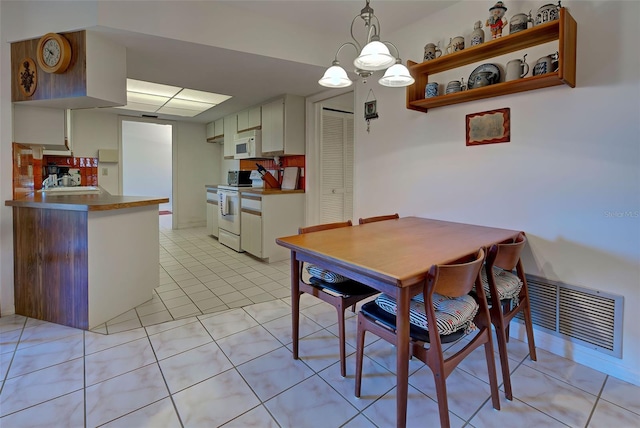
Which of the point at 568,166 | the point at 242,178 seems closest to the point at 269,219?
the point at 242,178

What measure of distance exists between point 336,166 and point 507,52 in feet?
8.12

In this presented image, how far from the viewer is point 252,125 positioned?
4766 millimetres

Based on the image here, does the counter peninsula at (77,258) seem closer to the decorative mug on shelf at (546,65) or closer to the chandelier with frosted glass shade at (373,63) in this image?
the chandelier with frosted glass shade at (373,63)

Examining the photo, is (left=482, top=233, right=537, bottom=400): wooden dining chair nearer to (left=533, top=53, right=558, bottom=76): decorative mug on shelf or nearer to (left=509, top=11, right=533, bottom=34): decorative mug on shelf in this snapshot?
(left=533, top=53, right=558, bottom=76): decorative mug on shelf

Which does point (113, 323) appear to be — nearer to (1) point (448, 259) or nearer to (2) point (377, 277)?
(2) point (377, 277)

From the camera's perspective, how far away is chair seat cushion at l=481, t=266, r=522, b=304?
1.72 meters

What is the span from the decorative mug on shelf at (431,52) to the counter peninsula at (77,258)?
246 cm

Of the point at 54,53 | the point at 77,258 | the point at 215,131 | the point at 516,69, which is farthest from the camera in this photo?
the point at 215,131

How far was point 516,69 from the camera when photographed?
197 cm

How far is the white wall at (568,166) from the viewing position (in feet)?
5.53

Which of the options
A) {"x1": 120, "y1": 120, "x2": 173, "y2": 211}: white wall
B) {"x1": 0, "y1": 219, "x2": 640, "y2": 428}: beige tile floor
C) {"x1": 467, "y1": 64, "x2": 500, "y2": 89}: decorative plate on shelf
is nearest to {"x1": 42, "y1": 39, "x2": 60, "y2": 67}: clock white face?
{"x1": 0, "y1": 219, "x2": 640, "y2": 428}: beige tile floor

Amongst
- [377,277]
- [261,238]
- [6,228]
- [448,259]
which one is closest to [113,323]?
[6,228]

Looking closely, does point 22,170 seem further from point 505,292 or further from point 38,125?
point 505,292

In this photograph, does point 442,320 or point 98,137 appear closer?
point 442,320
